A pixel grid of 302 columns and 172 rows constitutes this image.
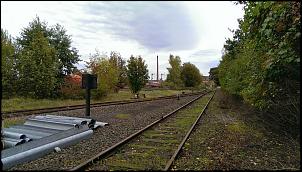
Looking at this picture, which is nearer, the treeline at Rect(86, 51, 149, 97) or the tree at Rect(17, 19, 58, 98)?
the tree at Rect(17, 19, 58, 98)

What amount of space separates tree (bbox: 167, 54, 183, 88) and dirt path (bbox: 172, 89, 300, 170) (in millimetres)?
73188

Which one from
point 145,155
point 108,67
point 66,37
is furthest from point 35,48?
point 145,155

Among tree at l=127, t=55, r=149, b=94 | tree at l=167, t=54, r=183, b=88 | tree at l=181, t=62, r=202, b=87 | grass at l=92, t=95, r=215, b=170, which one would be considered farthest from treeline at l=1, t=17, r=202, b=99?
tree at l=181, t=62, r=202, b=87

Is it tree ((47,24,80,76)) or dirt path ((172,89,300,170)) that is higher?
tree ((47,24,80,76))

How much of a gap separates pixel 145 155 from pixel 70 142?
8.06 ft

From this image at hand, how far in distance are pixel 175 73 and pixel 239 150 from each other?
256 ft

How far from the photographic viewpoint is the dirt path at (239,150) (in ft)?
23.7

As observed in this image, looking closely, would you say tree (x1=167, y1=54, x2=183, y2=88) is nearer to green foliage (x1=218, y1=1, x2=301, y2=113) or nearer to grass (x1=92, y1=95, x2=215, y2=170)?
grass (x1=92, y1=95, x2=215, y2=170)

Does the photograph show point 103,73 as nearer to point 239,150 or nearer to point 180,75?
point 239,150

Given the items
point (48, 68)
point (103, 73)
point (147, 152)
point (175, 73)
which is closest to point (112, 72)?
point (103, 73)

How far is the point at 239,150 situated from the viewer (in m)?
8.89

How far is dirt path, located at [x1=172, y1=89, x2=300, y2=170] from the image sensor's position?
7.23 m

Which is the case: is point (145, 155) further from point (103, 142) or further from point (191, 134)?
point (191, 134)

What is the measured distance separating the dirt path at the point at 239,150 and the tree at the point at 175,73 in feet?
240
